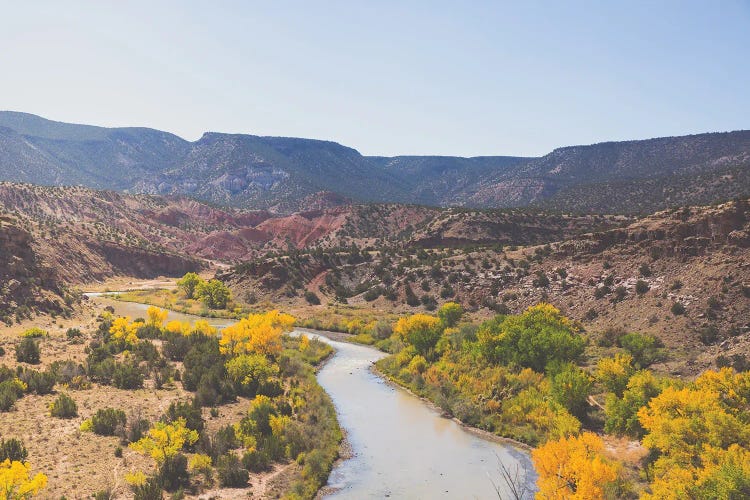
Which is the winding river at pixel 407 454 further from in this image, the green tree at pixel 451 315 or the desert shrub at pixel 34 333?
the desert shrub at pixel 34 333

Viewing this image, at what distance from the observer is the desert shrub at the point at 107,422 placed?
77.6 feet

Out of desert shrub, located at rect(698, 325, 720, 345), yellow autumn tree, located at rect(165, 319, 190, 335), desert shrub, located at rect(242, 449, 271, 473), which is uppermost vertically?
desert shrub, located at rect(698, 325, 720, 345)

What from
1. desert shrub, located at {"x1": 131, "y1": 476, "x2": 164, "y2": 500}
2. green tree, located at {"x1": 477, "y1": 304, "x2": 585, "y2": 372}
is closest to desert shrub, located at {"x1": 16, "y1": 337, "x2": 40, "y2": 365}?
desert shrub, located at {"x1": 131, "y1": 476, "x2": 164, "y2": 500}

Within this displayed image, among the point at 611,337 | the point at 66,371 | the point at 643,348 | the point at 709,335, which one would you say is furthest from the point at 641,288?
the point at 66,371

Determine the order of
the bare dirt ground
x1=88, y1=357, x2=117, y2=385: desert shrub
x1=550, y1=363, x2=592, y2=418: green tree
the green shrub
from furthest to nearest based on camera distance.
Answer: the green shrub
x1=88, y1=357, x2=117, y2=385: desert shrub
x1=550, y1=363, x2=592, y2=418: green tree
the bare dirt ground

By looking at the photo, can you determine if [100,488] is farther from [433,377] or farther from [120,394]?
[433,377]

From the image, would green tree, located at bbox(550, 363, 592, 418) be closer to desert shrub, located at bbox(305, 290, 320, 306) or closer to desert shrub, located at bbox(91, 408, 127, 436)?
desert shrub, located at bbox(91, 408, 127, 436)

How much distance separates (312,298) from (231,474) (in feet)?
182

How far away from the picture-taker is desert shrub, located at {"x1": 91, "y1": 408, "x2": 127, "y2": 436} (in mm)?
23656

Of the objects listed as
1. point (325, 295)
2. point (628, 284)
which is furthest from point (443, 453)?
point (325, 295)

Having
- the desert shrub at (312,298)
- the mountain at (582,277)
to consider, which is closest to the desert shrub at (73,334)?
the mountain at (582,277)

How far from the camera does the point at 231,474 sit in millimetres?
20766

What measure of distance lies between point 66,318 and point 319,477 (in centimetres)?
4053

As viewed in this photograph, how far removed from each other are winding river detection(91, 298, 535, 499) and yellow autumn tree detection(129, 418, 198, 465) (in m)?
6.75
